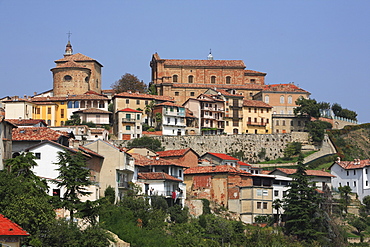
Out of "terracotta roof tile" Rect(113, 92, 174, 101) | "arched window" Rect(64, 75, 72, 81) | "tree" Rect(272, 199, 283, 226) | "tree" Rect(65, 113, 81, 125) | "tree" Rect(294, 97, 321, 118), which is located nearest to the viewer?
"tree" Rect(272, 199, 283, 226)

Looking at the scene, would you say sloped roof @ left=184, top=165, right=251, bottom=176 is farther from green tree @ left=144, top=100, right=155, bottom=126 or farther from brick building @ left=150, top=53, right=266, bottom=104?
brick building @ left=150, top=53, right=266, bottom=104

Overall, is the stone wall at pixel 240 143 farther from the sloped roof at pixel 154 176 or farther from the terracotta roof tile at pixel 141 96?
the sloped roof at pixel 154 176

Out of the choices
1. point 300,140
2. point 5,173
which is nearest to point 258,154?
point 300,140

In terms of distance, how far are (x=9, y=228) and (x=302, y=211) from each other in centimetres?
4102

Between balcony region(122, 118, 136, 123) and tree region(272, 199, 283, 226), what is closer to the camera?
tree region(272, 199, 283, 226)

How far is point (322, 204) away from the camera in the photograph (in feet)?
256

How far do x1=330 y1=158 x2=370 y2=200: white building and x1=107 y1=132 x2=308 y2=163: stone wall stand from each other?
13.1 meters

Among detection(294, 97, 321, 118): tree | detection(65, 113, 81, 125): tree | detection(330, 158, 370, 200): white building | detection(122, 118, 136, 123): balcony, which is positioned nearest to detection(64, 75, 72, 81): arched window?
detection(65, 113, 81, 125): tree

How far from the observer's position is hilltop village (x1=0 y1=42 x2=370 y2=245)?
6116cm

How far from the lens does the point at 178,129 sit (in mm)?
108812

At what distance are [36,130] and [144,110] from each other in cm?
5022

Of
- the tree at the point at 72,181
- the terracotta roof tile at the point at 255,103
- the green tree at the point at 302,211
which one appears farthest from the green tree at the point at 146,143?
the tree at the point at 72,181

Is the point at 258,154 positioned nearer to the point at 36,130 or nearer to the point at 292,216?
the point at 292,216

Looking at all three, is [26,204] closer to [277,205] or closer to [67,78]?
[277,205]
